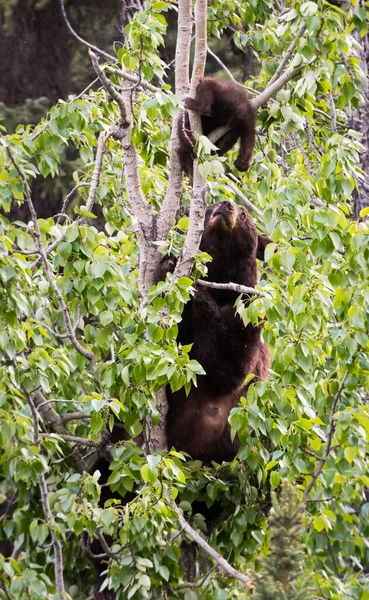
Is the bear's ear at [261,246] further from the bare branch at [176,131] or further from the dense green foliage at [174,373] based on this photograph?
the bare branch at [176,131]

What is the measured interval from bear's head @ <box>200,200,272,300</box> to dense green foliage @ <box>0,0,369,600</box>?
478 mm

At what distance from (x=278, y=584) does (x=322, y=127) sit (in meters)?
4.09

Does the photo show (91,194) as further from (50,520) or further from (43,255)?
(50,520)

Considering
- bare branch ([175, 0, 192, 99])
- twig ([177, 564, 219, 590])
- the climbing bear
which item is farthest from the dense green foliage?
the climbing bear

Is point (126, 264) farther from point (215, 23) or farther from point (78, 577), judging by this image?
point (215, 23)

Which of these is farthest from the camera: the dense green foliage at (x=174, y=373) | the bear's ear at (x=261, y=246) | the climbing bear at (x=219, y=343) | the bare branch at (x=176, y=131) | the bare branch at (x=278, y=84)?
the bear's ear at (x=261, y=246)

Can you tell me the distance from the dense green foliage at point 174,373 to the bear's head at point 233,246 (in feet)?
1.57

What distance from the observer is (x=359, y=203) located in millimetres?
5859

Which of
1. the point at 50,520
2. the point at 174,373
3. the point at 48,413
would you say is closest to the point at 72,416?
the point at 48,413

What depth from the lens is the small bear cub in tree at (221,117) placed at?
12.9 ft

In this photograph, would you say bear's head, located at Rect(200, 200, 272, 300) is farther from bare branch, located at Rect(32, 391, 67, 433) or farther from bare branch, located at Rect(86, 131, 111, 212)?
bare branch, located at Rect(32, 391, 67, 433)

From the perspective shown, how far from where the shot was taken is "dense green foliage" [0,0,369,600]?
3.64 meters

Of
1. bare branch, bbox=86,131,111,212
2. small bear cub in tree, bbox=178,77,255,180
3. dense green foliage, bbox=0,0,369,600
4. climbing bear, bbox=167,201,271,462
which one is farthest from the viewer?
climbing bear, bbox=167,201,271,462

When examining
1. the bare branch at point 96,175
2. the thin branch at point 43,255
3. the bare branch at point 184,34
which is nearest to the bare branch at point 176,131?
the bare branch at point 184,34
